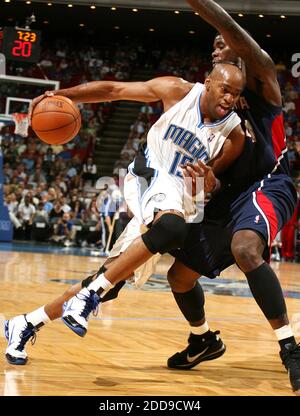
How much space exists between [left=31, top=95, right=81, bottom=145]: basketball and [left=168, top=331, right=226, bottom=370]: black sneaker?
52.4 inches

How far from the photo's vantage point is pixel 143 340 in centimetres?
480

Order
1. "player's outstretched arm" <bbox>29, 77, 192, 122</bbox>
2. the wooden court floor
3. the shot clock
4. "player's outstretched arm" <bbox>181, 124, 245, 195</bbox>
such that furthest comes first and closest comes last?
the shot clock
"player's outstretched arm" <bbox>29, 77, 192, 122</bbox>
"player's outstretched arm" <bbox>181, 124, 245, 195</bbox>
the wooden court floor

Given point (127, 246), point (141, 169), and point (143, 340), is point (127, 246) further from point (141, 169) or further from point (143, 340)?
point (143, 340)

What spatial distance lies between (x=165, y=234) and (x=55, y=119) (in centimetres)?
99

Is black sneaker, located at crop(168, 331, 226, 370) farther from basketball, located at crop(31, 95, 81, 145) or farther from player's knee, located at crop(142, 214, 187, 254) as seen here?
basketball, located at crop(31, 95, 81, 145)

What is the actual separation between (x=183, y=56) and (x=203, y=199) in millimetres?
21808

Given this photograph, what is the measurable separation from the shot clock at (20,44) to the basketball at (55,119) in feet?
42.3

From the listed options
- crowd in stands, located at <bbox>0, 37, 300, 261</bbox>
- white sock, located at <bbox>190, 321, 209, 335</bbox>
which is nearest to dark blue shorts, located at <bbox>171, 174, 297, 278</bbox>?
white sock, located at <bbox>190, 321, 209, 335</bbox>

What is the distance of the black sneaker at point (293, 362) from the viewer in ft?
11.1

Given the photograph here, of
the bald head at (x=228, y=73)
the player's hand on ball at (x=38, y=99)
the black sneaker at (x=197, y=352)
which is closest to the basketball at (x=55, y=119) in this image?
the player's hand on ball at (x=38, y=99)

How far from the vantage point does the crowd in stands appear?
18172mm

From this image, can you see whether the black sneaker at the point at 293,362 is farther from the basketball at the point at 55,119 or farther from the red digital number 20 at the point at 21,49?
the red digital number 20 at the point at 21,49

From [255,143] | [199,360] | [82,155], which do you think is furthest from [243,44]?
[82,155]

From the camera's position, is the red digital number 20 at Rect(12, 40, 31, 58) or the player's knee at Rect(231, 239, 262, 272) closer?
the player's knee at Rect(231, 239, 262, 272)
